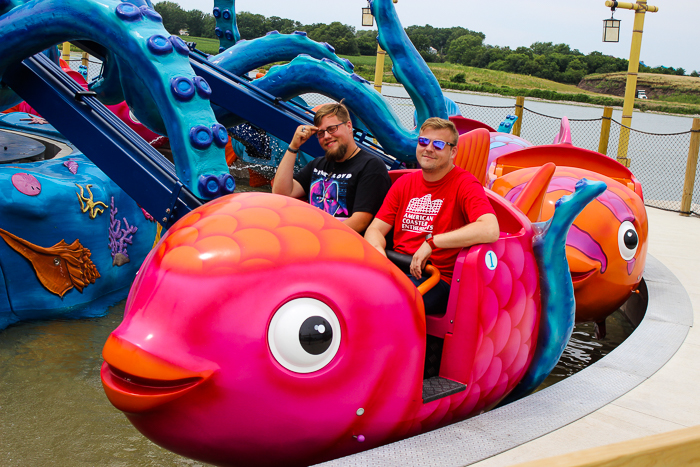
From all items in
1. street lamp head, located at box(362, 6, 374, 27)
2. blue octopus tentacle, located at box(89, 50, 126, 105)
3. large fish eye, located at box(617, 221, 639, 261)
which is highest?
street lamp head, located at box(362, 6, 374, 27)

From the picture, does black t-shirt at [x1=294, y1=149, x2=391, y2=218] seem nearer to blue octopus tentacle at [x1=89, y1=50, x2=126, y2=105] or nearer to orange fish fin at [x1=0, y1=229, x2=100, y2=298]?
orange fish fin at [x1=0, y1=229, x2=100, y2=298]

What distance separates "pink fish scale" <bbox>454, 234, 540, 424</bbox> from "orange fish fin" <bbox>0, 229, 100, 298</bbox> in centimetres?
342

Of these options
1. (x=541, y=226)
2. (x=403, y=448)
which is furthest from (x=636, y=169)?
(x=403, y=448)

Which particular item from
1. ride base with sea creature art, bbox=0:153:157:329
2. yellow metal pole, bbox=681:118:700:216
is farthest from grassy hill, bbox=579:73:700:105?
ride base with sea creature art, bbox=0:153:157:329

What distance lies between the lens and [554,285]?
3.05 m

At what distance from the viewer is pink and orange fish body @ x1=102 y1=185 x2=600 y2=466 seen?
190 cm

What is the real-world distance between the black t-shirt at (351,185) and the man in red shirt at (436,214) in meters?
0.12

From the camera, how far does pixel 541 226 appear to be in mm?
3105

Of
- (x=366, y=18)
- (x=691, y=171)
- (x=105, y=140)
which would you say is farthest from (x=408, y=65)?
(x=366, y=18)

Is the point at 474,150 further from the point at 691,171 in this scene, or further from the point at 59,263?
the point at 691,171

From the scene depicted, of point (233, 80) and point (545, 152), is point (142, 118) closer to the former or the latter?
point (233, 80)

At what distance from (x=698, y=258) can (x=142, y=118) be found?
5527mm

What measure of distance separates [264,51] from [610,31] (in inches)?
308

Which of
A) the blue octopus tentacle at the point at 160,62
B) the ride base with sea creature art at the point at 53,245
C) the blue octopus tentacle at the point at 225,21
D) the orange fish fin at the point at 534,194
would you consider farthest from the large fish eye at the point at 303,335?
the blue octopus tentacle at the point at 225,21
